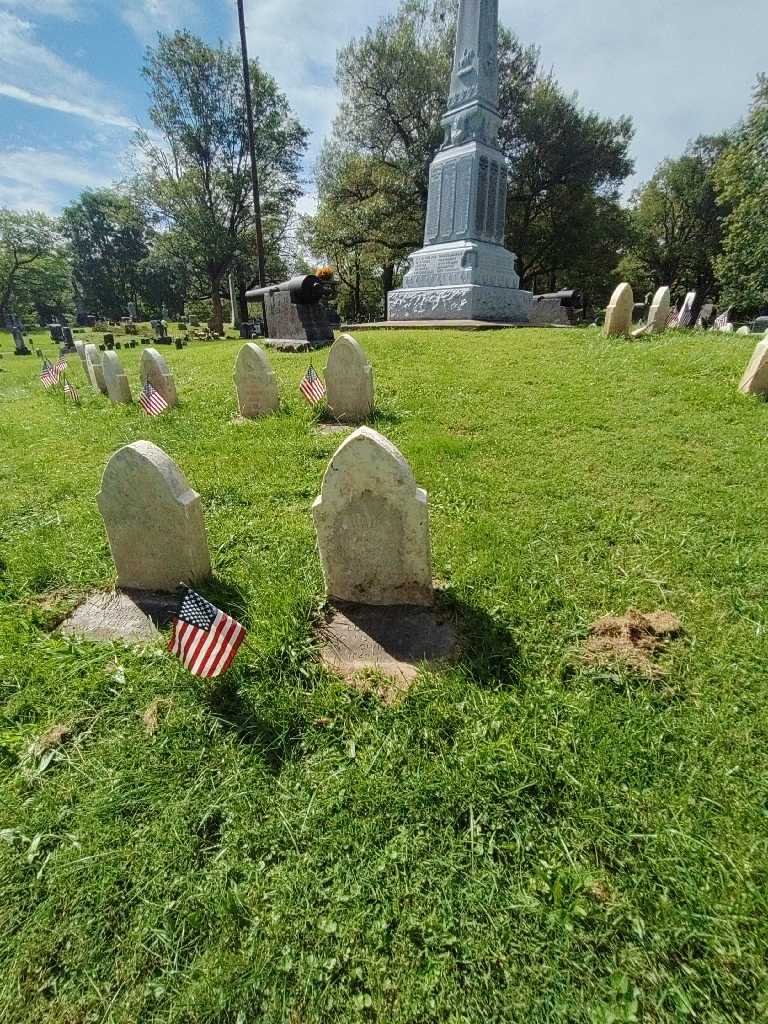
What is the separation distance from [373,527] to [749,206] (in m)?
30.8

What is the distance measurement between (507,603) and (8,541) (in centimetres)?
387

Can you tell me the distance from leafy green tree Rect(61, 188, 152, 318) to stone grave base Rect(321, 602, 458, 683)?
61006 millimetres

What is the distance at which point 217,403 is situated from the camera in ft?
23.5

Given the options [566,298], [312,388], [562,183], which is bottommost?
[312,388]

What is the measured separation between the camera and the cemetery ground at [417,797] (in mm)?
1332

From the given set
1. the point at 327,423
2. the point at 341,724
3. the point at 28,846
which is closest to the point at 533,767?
the point at 341,724

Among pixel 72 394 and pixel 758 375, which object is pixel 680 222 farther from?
pixel 72 394

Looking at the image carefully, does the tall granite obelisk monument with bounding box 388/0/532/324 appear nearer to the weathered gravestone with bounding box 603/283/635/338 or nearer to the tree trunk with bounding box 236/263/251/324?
the weathered gravestone with bounding box 603/283/635/338

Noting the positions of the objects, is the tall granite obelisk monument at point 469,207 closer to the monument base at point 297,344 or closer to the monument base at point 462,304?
the monument base at point 462,304

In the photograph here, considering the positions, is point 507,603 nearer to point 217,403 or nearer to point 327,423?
point 327,423

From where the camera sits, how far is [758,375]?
5.48 metres

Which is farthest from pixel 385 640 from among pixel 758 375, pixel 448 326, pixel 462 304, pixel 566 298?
pixel 566 298

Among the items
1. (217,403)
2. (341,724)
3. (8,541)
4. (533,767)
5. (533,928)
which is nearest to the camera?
(533,928)

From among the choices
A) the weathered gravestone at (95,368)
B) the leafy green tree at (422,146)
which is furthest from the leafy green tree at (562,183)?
the weathered gravestone at (95,368)
